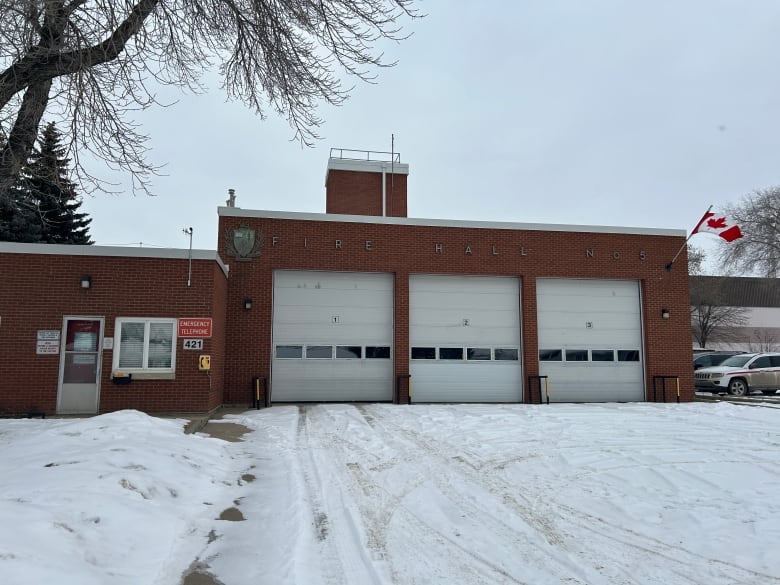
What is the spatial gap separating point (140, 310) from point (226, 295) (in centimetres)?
314

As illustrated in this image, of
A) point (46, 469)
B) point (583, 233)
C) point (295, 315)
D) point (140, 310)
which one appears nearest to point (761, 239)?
point (583, 233)

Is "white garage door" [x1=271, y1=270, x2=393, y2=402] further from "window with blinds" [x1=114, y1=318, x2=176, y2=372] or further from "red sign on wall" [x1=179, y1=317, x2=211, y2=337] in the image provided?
"window with blinds" [x1=114, y1=318, x2=176, y2=372]

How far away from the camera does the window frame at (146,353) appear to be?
12.4m

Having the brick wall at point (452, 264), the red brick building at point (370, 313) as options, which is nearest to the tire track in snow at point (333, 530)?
the red brick building at point (370, 313)

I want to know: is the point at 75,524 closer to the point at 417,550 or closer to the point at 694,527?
the point at 417,550

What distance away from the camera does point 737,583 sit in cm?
406

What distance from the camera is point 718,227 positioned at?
55.6ft

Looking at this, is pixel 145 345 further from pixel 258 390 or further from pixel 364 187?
pixel 364 187

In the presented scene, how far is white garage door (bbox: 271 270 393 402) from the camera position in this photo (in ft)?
52.4

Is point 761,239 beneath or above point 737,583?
above

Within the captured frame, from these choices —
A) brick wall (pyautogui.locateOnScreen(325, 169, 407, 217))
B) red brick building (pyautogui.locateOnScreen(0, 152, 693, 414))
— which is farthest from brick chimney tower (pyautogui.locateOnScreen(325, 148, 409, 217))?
red brick building (pyautogui.locateOnScreen(0, 152, 693, 414))

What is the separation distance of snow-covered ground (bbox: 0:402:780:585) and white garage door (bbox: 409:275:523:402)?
252 inches

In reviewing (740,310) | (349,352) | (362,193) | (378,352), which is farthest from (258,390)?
(740,310)

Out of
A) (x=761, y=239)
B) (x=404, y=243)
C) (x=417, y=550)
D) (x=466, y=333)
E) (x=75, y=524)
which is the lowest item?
(x=417, y=550)
